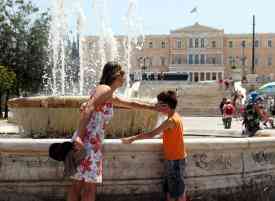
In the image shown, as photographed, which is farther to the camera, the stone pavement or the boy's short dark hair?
the stone pavement

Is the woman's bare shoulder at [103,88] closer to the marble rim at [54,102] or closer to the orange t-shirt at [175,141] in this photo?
the orange t-shirt at [175,141]

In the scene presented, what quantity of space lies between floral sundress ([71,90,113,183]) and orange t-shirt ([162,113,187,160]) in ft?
2.46

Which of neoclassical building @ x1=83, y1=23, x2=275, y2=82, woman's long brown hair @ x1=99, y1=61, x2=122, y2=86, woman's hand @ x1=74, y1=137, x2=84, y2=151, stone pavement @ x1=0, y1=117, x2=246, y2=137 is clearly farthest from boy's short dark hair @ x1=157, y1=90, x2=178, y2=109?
neoclassical building @ x1=83, y1=23, x2=275, y2=82

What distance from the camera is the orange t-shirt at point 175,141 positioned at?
564cm

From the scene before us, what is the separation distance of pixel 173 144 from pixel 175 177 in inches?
12.2

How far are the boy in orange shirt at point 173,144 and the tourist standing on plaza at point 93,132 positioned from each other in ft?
2.00

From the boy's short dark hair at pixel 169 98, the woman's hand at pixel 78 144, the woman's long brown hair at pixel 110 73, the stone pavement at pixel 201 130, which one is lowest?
the stone pavement at pixel 201 130

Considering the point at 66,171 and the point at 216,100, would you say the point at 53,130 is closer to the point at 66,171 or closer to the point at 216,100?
the point at 66,171

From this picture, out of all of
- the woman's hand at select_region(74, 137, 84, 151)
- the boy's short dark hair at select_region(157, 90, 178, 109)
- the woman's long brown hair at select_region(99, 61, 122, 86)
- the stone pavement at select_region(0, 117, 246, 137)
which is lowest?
the stone pavement at select_region(0, 117, 246, 137)

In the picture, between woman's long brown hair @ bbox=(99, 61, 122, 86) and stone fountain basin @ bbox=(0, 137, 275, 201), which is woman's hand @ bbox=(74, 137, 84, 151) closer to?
woman's long brown hair @ bbox=(99, 61, 122, 86)

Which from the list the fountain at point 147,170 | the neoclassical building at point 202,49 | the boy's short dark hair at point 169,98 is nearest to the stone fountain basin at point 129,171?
the fountain at point 147,170

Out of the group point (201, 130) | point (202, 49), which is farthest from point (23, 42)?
point (202, 49)

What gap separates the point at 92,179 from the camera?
511 centimetres

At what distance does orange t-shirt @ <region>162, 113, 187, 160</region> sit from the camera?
18.5 feet
